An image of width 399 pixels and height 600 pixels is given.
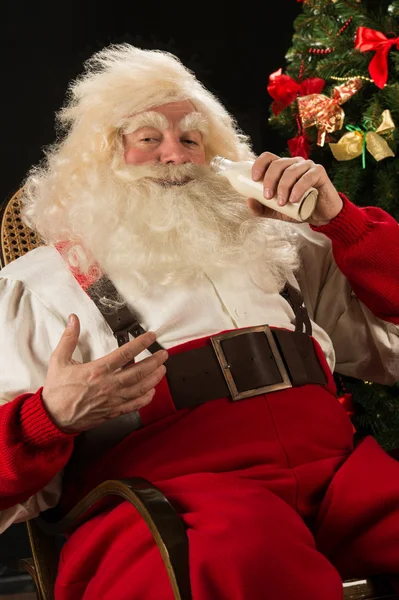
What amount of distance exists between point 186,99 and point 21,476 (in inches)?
42.8

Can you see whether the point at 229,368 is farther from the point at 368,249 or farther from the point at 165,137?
the point at 165,137

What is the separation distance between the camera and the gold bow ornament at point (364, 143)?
2.44 metres

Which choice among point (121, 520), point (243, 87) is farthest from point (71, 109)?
point (243, 87)

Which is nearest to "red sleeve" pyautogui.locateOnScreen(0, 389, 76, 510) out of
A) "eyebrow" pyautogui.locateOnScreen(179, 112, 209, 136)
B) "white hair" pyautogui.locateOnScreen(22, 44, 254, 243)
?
"white hair" pyautogui.locateOnScreen(22, 44, 254, 243)

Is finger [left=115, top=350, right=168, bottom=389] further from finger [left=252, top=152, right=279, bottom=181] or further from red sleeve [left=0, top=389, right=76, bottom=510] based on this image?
finger [left=252, top=152, right=279, bottom=181]

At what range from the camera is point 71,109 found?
2246mm

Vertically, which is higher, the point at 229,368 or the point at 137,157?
the point at 137,157

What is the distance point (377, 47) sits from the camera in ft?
7.89

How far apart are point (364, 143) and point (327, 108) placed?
0.17 m

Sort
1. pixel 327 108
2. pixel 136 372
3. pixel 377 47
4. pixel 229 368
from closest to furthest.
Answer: pixel 136 372, pixel 229 368, pixel 377 47, pixel 327 108

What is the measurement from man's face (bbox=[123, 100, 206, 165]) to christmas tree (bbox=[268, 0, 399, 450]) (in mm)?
593

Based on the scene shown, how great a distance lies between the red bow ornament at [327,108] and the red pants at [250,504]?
39.8 inches

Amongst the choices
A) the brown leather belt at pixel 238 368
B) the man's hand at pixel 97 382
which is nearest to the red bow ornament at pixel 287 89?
the brown leather belt at pixel 238 368

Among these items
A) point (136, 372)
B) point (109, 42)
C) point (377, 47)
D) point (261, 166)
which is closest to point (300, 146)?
point (377, 47)
